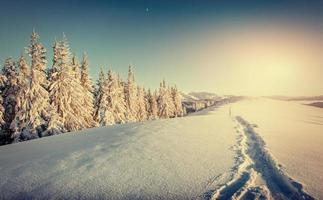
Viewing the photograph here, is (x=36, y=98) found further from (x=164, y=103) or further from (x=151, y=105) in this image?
(x=151, y=105)

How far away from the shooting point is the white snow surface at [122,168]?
7.66 m

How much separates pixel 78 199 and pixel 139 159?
3.42 m

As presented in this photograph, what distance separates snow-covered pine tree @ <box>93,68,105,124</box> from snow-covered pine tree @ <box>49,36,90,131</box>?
968cm

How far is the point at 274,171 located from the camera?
8.73 m

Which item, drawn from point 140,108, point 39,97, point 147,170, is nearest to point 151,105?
point 140,108

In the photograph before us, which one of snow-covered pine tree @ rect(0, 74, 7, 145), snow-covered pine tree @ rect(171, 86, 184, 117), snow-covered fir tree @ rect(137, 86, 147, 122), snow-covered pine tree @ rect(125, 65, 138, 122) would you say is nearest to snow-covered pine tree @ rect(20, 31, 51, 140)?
snow-covered pine tree @ rect(0, 74, 7, 145)

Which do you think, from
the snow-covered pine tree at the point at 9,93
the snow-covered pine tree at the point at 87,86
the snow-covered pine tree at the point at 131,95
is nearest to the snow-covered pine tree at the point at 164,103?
the snow-covered pine tree at the point at 131,95

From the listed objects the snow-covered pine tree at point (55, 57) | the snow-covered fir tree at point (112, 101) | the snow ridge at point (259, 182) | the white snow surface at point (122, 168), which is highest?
the snow-covered pine tree at point (55, 57)

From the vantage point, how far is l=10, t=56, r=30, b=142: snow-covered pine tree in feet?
93.0

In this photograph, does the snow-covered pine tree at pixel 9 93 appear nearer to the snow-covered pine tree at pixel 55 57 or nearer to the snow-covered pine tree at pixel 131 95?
Result: the snow-covered pine tree at pixel 55 57

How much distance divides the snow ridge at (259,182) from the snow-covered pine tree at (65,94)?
25634 millimetres

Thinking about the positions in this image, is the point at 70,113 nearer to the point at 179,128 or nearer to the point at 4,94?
the point at 4,94

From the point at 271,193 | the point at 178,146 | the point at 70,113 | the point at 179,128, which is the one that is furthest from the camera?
the point at 70,113

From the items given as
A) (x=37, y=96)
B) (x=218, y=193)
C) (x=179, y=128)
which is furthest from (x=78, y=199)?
(x=37, y=96)
